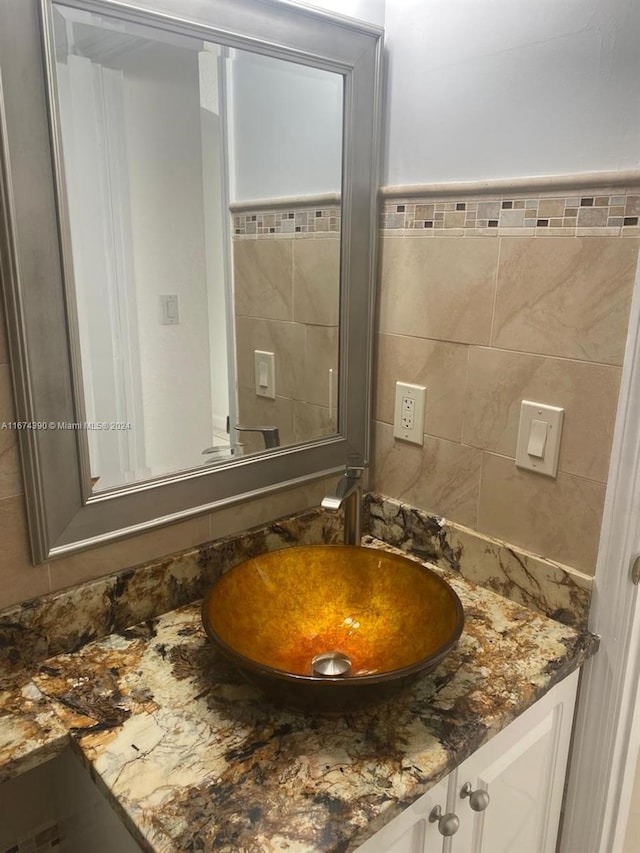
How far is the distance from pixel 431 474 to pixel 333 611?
34cm

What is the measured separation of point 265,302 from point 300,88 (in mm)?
386

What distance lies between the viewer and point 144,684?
101cm

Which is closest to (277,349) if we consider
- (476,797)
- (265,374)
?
(265,374)

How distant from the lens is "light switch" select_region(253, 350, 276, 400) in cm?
128

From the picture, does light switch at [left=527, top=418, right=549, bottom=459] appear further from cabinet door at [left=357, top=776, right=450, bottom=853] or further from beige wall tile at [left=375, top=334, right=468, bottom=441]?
cabinet door at [left=357, top=776, right=450, bottom=853]

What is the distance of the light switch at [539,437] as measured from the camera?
1.12 meters

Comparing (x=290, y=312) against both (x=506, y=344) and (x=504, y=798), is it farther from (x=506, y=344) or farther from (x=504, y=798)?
(x=504, y=798)

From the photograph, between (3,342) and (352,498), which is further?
(352,498)

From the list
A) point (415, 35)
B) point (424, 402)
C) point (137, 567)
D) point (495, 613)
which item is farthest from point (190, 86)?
point (495, 613)

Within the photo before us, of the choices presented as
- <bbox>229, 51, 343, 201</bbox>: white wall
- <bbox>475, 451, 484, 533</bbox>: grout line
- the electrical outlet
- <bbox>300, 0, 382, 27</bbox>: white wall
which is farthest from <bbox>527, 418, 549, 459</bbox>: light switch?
<bbox>300, 0, 382, 27</bbox>: white wall

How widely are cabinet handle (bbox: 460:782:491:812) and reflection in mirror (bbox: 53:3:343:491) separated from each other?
0.67 metres

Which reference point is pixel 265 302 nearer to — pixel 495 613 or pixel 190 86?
pixel 190 86

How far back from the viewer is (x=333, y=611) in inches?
48.6

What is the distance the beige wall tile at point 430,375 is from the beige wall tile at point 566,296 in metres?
0.11
